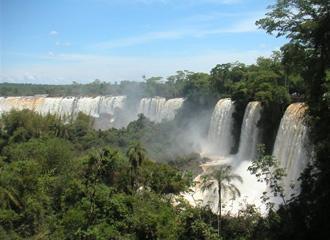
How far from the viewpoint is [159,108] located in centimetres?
7669

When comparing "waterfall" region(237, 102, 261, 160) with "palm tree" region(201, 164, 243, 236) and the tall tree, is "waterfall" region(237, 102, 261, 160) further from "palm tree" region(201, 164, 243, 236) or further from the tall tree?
the tall tree

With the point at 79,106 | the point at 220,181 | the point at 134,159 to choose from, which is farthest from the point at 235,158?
the point at 79,106

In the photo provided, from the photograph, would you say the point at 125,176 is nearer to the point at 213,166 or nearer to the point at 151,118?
the point at 213,166

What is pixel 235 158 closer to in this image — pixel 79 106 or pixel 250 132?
pixel 250 132

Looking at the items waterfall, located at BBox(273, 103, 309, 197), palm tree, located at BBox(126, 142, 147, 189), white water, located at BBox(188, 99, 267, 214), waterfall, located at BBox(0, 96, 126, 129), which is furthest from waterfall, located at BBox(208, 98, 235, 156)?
waterfall, located at BBox(0, 96, 126, 129)

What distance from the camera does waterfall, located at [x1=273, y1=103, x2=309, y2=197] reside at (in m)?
29.1

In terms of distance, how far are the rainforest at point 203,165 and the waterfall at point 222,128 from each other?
0.37 ft

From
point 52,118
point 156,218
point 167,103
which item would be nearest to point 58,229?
point 156,218

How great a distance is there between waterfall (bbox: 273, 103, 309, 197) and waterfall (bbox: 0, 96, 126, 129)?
57061mm

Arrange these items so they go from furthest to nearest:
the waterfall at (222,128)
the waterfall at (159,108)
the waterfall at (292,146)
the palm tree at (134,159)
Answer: the waterfall at (159,108) < the waterfall at (222,128) < the palm tree at (134,159) < the waterfall at (292,146)

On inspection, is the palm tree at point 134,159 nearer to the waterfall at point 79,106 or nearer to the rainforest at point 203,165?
the rainforest at point 203,165

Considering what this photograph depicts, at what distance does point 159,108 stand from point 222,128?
2810cm

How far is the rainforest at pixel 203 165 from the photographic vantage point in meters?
18.4

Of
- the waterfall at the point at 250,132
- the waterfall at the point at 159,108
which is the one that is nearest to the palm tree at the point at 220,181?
the waterfall at the point at 250,132
